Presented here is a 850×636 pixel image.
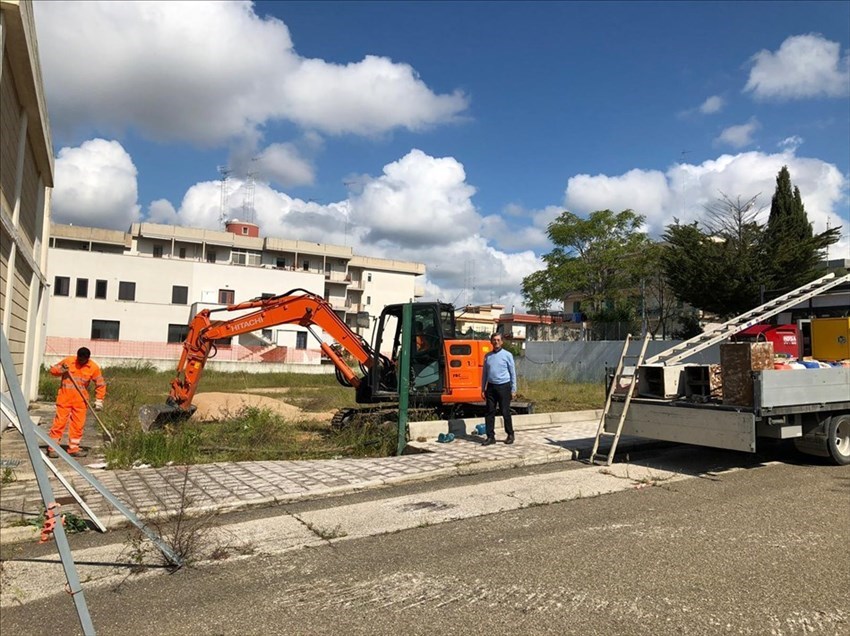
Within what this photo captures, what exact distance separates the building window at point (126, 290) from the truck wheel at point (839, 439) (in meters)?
47.0

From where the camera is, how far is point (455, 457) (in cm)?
929

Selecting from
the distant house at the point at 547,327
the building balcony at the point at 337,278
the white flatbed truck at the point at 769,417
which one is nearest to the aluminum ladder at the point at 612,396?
the white flatbed truck at the point at 769,417

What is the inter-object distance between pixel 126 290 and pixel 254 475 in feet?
143

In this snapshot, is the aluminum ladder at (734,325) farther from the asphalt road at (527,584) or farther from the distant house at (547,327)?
the distant house at (547,327)

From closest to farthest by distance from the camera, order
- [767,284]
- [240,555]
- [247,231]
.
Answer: [240,555]
[767,284]
[247,231]

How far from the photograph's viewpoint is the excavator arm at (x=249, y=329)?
1236cm

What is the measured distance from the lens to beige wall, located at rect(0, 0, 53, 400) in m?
9.11

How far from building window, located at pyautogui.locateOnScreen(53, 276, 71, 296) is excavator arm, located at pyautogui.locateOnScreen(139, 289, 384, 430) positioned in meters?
38.4

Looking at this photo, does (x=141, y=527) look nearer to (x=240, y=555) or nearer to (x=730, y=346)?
(x=240, y=555)

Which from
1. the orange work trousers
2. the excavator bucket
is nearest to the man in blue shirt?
the excavator bucket

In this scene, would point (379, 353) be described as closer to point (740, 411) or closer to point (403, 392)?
point (403, 392)

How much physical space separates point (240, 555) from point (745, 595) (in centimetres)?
389

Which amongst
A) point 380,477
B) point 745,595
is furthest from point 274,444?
point 745,595

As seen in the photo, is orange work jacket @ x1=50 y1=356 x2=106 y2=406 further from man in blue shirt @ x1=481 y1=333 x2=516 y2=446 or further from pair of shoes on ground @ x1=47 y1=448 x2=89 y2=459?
man in blue shirt @ x1=481 y1=333 x2=516 y2=446
